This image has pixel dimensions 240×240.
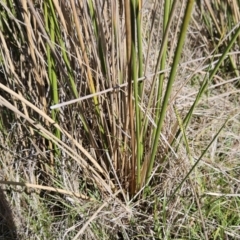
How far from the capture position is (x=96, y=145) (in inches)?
46.8

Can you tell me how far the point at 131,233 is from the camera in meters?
1.23

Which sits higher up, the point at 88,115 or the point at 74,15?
the point at 74,15

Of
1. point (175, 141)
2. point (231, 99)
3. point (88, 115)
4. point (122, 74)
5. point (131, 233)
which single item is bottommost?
point (131, 233)

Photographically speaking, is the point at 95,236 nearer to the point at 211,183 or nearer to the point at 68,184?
the point at 68,184

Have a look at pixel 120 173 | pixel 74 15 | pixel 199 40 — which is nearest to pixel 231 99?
pixel 199 40

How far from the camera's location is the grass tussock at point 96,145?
1.05m

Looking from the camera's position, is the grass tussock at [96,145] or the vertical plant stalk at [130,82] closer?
the vertical plant stalk at [130,82]

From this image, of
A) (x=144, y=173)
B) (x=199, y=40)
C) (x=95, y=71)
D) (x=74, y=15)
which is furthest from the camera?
(x=199, y=40)

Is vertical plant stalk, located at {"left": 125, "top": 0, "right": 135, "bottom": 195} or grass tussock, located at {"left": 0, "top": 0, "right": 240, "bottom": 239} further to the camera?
grass tussock, located at {"left": 0, "top": 0, "right": 240, "bottom": 239}

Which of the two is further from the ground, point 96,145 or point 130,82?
point 130,82

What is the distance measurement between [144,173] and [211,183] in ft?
0.86

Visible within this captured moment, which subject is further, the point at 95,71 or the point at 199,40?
→ the point at 199,40

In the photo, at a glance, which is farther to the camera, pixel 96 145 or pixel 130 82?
pixel 96 145

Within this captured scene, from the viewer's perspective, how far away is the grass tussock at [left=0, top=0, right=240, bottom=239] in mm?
1049
